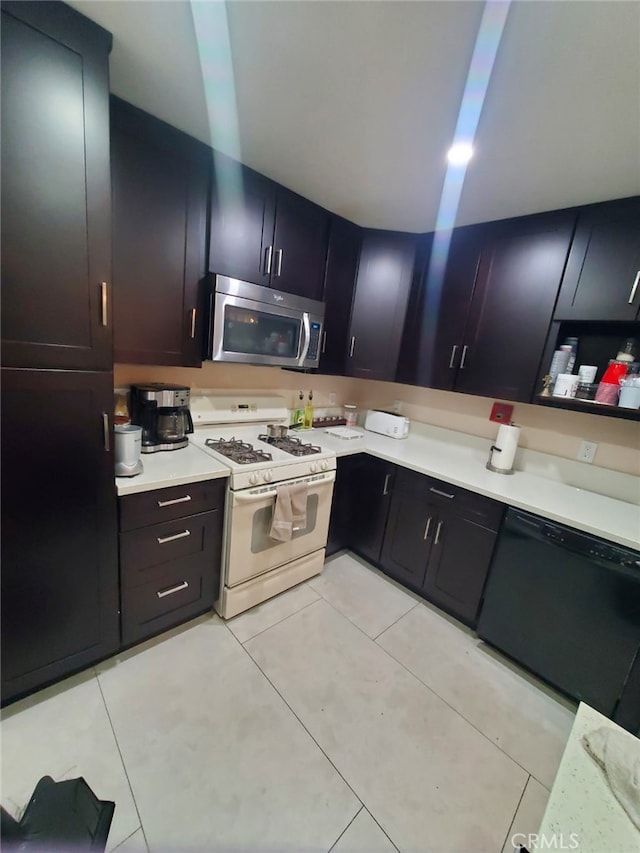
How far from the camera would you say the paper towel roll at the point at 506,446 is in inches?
78.5

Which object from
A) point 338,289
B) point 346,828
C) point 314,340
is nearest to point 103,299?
point 314,340

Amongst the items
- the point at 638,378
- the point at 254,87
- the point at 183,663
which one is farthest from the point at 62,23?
the point at 638,378

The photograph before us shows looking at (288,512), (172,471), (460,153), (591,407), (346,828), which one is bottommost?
(346,828)

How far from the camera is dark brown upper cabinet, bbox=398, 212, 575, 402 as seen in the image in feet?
5.89

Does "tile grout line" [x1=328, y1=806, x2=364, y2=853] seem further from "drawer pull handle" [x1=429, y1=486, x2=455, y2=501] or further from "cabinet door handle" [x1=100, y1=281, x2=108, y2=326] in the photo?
"cabinet door handle" [x1=100, y1=281, x2=108, y2=326]

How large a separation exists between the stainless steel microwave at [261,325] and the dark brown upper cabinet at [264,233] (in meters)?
0.10

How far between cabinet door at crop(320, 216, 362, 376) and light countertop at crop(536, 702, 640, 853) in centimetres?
211

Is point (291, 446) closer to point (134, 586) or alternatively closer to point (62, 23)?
point (134, 586)

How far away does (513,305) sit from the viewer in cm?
191

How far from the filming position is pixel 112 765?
3.86 ft

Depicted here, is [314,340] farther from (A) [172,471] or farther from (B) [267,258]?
(A) [172,471]

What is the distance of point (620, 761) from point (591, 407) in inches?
58.7

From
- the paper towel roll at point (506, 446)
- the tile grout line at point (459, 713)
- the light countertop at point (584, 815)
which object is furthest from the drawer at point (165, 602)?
the paper towel roll at point (506, 446)

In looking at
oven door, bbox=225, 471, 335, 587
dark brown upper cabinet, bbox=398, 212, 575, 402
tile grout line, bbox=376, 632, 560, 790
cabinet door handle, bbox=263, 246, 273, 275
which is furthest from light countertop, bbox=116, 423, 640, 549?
cabinet door handle, bbox=263, 246, 273, 275
